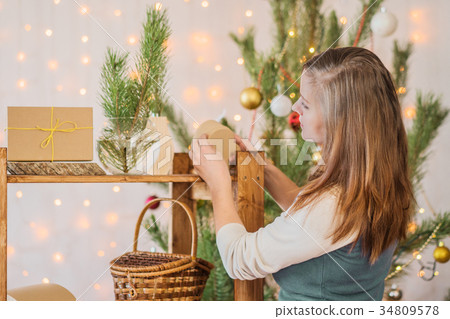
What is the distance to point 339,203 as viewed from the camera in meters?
0.91

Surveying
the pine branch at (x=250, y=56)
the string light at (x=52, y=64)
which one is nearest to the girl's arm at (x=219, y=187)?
the pine branch at (x=250, y=56)

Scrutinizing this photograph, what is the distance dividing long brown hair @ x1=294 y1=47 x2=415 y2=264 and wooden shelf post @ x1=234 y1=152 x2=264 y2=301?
120 millimetres

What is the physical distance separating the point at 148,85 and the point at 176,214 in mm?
366

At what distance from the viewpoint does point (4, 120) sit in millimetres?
1755

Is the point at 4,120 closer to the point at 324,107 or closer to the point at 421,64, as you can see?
the point at 324,107

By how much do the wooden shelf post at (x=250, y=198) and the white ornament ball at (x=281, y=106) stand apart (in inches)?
21.3

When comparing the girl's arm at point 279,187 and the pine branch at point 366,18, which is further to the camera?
the pine branch at point 366,18

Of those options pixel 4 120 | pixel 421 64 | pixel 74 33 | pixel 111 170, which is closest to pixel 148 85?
pixel 111 170

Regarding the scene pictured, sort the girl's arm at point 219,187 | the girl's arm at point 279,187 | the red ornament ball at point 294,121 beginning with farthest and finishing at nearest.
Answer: the red ornament ball at point 294,121 → the girl's arm at point 279,187 → the girl's arm at point 219,187

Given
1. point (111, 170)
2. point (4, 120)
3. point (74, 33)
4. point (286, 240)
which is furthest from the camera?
point (74, 33)

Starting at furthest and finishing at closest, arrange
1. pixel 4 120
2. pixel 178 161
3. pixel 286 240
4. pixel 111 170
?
pixel 4 120 → pixel 178 161 → pixel 111 170 → pixel 286 240

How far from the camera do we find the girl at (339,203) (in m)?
0.91

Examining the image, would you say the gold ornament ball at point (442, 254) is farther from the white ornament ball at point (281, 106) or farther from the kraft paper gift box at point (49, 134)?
the kraft paper gift box at point (49, 134)

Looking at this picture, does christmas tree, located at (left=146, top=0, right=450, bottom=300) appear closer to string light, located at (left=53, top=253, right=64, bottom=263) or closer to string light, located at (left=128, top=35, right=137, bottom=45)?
string light, located at (left=128, top=35, right=137, bottom=45)
